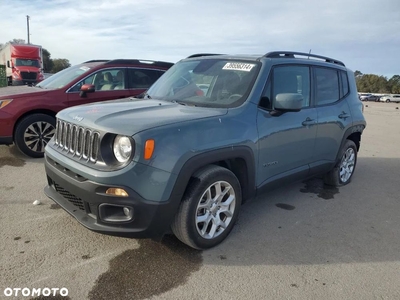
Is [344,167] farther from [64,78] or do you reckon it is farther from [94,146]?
[64,78]

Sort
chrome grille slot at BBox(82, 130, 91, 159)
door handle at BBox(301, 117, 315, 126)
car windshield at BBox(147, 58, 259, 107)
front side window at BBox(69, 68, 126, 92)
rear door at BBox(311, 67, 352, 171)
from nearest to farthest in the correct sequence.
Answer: chrome grille slot at BBox(82, 130, 91, 159) → car windshield at BBox(147, 58, 259, 107) → door handle at BBox(301, 117, 315, 126) → rear door at BBox(311, 67, 352, 171) → front side window at BBox(69, 68, 126, 92)

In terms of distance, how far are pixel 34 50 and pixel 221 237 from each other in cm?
2855

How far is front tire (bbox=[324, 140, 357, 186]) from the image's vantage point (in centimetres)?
504

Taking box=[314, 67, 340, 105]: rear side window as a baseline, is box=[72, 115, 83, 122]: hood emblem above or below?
below

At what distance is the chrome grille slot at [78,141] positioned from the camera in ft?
9.11

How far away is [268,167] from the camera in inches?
141

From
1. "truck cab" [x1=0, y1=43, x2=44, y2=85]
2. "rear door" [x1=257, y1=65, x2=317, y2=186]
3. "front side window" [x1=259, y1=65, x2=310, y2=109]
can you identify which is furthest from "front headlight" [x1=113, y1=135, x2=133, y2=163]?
"truck cab" [x1=0, y1=43, x2=44, y2=85]

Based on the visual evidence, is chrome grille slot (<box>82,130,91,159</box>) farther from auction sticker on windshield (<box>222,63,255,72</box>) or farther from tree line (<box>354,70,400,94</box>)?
tree line (<box>354,70,400,94</box>)

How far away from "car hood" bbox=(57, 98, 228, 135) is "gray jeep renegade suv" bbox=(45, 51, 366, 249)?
10 millimetres

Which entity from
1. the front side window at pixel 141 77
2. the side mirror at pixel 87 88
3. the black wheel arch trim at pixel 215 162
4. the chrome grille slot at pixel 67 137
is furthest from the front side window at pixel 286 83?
the front side window at pixel 141 77

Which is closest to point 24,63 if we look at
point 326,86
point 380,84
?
point 326,86

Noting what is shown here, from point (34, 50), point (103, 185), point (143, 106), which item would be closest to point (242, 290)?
point (103, 185)

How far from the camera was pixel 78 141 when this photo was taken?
2.98 m

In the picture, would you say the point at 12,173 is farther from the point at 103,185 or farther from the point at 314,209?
the point at 314,209
